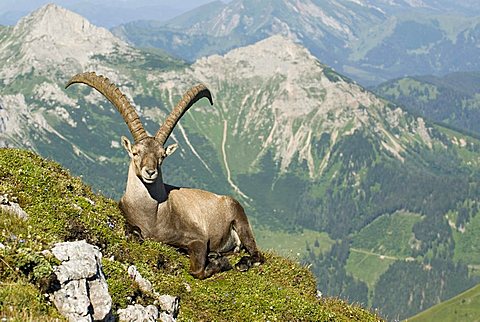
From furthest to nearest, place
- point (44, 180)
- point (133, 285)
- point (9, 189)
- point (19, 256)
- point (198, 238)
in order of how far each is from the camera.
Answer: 1. point (198, 238)
2. point (44, 180)
3. point (9, 189)
4. point (133, 285)
5. point (19, 256)

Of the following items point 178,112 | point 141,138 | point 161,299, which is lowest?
point 161,299

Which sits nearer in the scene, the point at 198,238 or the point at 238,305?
the point at 238,305

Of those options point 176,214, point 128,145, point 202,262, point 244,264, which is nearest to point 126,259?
point 202,262

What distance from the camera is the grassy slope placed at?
1630 cm

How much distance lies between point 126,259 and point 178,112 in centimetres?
727

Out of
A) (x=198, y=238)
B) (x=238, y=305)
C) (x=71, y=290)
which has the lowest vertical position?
(x=238, y=305)

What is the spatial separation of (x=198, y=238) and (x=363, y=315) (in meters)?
8.18

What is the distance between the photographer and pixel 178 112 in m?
23.5

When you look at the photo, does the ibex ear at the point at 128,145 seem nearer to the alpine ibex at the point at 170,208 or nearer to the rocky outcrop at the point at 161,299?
the alpine ibex at the point at 170,208

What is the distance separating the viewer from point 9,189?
1873 centimetres

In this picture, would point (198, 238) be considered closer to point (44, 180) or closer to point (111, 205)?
point (111, 205)

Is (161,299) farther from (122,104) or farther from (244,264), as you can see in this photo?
(122,104)

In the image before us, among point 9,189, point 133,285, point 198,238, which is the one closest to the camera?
point 133,285

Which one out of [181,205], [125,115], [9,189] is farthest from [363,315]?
[9,189]
